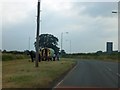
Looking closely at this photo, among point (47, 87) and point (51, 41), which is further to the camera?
point (51, 41)

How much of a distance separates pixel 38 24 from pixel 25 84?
17722mm

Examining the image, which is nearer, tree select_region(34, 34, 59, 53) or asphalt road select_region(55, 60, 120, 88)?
asphalt road select_region(55, 60, 120, 88)

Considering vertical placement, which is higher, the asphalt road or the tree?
the tree

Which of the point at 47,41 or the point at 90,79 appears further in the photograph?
the point at 47,41

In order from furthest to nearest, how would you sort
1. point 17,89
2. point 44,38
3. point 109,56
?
point 44,38 < point 109,56 < point 17,89

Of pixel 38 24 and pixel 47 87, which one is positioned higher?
pixel 38 24

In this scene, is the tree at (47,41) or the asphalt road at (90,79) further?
the tree at (47,41)

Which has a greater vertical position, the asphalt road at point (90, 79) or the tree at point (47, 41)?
the tree at point (47, 41)

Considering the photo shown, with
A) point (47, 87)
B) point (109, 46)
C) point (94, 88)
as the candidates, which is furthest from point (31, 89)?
point (109, 46)

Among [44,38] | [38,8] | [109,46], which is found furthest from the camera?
[44,38]

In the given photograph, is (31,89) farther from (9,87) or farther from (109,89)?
(109,89)

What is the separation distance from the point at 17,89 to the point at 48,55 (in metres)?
57.7

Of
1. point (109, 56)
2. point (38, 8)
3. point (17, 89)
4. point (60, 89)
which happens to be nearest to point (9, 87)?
point (17, 89)

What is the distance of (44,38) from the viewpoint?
171 meters
